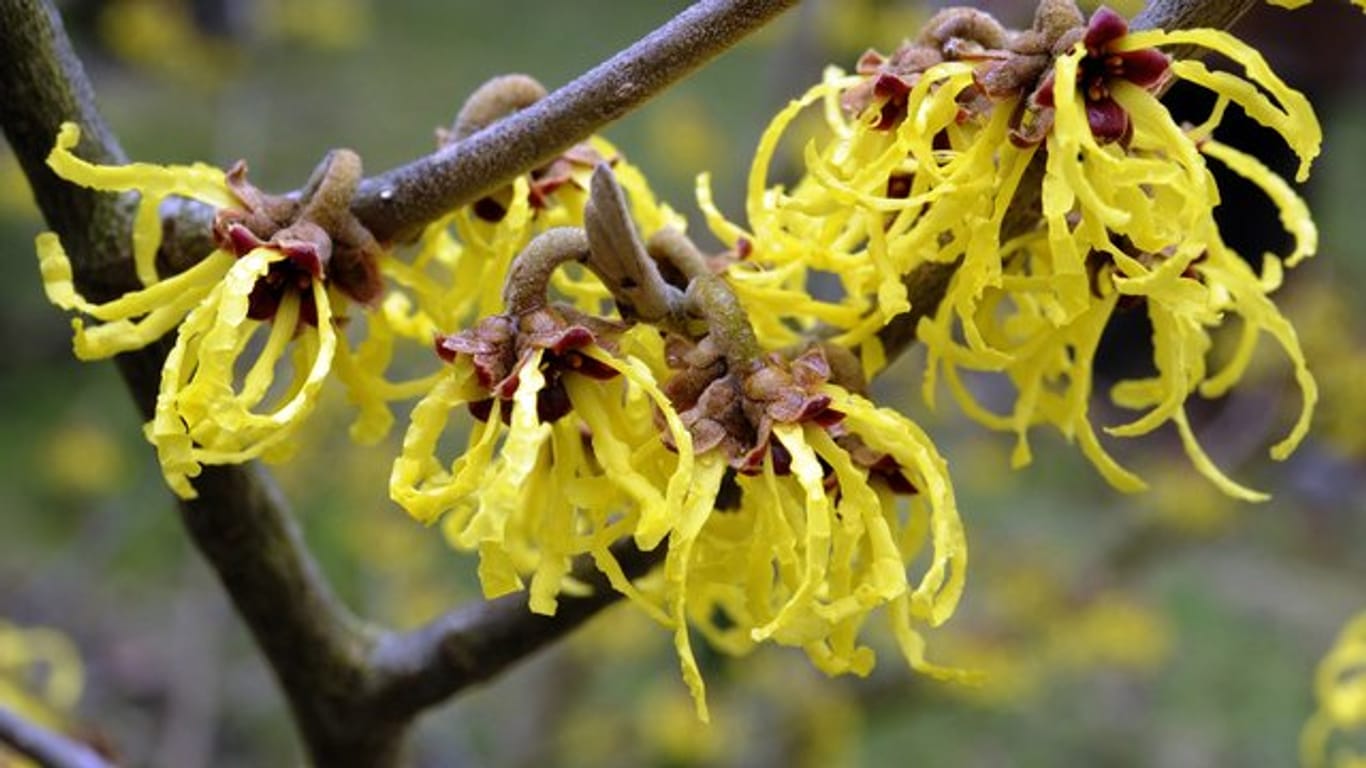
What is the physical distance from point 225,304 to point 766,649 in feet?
6.13

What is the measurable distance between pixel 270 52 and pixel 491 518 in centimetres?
373

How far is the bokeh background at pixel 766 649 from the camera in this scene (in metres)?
2.50

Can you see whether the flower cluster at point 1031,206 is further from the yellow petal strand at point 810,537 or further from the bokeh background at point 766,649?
the bokeh background at point 766,649

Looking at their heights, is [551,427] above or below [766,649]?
above

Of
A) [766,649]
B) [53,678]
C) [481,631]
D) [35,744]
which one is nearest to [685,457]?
[481,631]

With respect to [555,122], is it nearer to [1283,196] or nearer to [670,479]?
[670,479]

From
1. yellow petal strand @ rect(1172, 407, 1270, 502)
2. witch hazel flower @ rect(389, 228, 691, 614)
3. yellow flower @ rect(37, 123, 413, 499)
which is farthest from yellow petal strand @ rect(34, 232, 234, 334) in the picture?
yellow petal strand @ rect(1172, 407, 1270, 502)

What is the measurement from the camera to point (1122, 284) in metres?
0.55

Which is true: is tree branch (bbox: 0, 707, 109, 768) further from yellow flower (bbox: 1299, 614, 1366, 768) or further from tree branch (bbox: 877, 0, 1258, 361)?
yellow flower (bbox: 1299, 614, 1366, 768)

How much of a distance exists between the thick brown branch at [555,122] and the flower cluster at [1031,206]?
6 centimetres

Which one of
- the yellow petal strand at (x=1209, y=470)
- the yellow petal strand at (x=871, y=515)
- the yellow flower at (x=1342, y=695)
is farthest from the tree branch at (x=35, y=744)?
the yellow flower at (x=1342, y=695)

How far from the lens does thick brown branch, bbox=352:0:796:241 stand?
56cm

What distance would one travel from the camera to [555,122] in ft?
1.91

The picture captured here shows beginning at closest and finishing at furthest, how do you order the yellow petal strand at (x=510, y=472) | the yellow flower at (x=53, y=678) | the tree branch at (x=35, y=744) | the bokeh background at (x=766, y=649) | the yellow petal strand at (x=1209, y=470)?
the yellow petal strand at (x=510, y=472)
the yellow petal strand at (x=1209, y=470)
the tree branch at (x=35, y=744)
the yellow flower at (x=53, y=678)
the bokeh background at (x=766, y=649)
